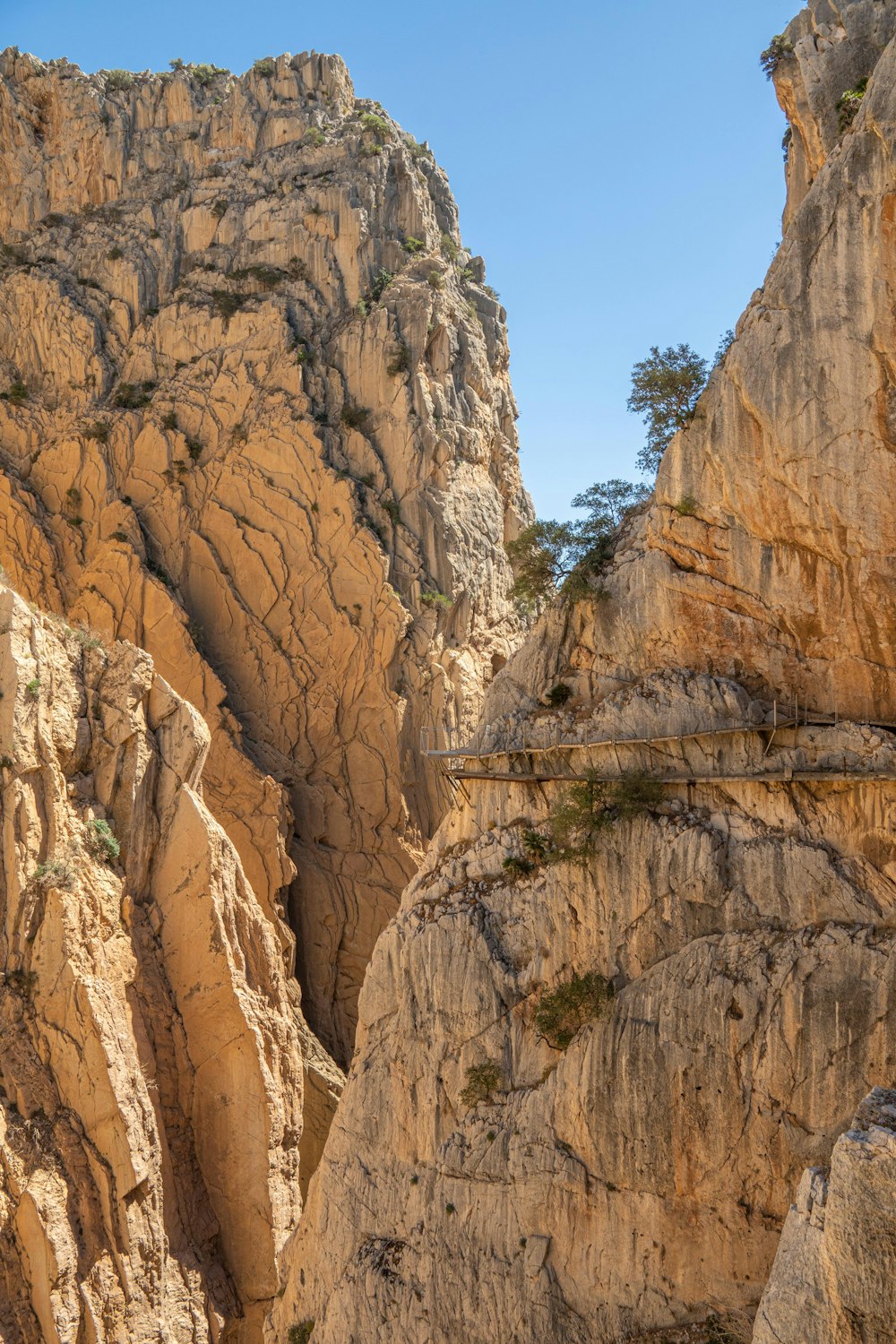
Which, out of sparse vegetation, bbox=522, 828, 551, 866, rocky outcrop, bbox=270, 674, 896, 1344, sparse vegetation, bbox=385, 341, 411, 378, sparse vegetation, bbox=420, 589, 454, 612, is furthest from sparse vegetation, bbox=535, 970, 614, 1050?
sparse vegetation, bbox=385, 341, 411, 378

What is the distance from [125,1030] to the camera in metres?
24.1

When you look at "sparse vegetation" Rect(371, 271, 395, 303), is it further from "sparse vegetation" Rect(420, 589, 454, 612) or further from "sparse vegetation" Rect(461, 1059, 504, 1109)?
"sparse vegetation" Rect(461, 1059, 504, 1109)

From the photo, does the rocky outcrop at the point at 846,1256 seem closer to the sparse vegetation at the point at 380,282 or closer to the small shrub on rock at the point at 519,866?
the small shrub on rock at the point at 519,866

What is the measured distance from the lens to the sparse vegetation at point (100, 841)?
2520 centimetres

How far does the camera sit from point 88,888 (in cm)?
2458

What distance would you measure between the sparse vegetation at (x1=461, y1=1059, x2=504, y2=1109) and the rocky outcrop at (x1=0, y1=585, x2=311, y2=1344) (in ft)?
22.6

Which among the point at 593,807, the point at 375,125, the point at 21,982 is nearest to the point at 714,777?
the point at 593,807

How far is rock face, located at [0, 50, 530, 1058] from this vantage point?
37.2 metres

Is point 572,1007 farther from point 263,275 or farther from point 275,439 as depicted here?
point 263,275

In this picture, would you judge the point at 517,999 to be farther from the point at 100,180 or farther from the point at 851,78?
the point at 100,180

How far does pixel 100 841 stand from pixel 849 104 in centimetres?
2158

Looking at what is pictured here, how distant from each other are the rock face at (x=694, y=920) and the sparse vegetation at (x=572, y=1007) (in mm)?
289

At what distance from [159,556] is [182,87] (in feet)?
66.0

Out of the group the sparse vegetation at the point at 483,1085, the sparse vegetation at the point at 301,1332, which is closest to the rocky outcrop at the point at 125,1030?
the sparse vegetation at the point at 301,1332
